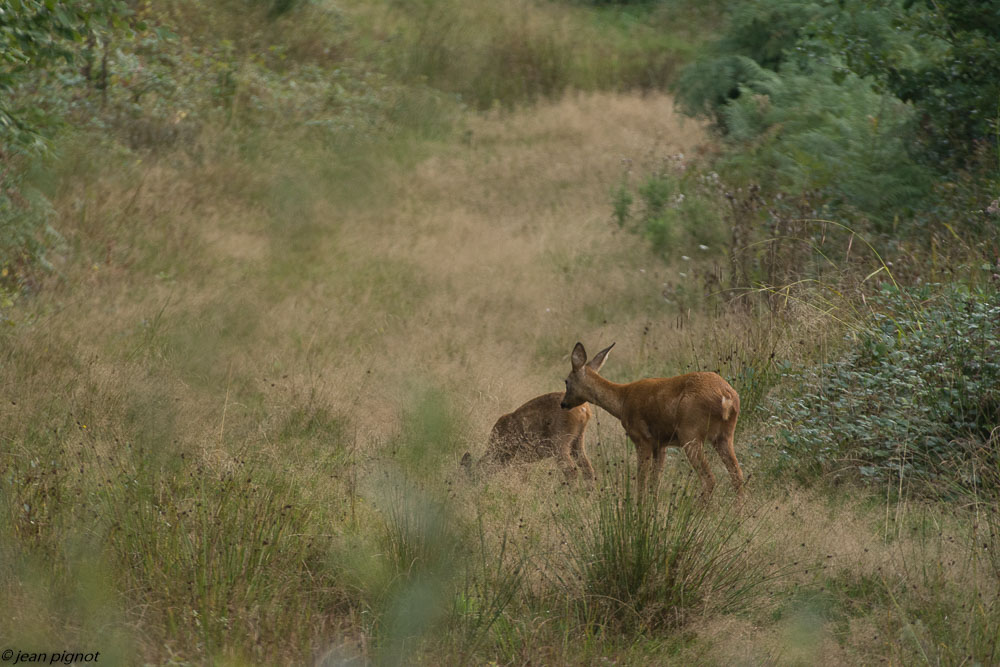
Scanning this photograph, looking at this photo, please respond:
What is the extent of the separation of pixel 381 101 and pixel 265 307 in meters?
8.89

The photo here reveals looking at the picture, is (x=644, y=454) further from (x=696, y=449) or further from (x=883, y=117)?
(x=883, y=117)

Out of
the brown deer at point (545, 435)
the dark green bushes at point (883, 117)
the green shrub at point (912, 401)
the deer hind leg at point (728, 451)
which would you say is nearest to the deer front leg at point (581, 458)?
the brown deer at point (545, 435)

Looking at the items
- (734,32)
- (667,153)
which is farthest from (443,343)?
(734,32)

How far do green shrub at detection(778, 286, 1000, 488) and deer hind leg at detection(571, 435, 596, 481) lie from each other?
1.16 m

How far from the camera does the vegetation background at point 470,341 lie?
14.8ft

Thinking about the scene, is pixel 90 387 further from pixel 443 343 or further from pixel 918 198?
pixel 918 198

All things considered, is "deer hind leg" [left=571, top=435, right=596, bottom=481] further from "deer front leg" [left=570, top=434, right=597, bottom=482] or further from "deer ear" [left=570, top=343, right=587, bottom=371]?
"deer ear" [left=570, top=343, right=587, bottom=371]

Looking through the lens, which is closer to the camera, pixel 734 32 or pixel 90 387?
pixel 90 387

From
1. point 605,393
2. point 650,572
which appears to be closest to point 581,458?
point 605,393

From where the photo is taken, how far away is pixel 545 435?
691 cm

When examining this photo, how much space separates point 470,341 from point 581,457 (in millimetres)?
2865

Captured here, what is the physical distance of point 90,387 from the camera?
700cm

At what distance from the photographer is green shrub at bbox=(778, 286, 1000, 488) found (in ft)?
20.8

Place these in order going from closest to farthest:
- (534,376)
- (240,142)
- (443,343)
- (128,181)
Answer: (534,376) → (443,343) → (128,181) → (240,142)
